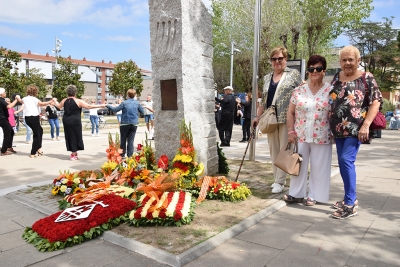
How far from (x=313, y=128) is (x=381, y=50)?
53721 millimetres

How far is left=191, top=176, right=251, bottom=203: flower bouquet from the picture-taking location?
4816 millimetres

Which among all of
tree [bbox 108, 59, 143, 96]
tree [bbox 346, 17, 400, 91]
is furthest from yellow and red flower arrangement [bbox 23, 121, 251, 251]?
tree [bbox 346, 17, 400, 91]

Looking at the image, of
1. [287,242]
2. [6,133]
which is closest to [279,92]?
[287,242]

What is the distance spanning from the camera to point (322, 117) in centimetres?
446

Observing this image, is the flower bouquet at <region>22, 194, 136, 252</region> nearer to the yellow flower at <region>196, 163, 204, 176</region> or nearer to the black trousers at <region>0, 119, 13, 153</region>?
the yellow flower at <region>196, 163, 204, 176</region>

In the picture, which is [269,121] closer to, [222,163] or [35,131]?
[222,163]

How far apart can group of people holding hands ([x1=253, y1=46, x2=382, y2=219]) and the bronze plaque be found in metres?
1.43

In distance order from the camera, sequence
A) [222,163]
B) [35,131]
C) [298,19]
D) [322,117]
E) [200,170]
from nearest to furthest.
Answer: [322,117], [200,170], [222,163], [35,131], [298,19]

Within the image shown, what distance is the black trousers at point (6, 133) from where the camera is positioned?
966cm

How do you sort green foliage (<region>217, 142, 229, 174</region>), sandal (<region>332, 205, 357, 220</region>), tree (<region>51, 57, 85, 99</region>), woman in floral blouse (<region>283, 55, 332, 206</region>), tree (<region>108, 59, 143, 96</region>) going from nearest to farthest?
sandal (<region>332, 205, 357, 220</region>) < woman in floral blouse (<region>283, 55, 332, 206</region>) < green foliage (<region>217, 142, 229, 174</region>) < tree (<region>51, 57, 85, 99</region>) < tree (<region>108, 59, 143, 96</region>)

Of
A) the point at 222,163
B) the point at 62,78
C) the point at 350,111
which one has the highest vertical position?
the point at 62,78

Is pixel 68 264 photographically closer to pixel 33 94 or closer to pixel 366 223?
pixel 366 223

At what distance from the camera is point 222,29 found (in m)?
36.2

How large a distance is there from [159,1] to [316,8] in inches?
811
